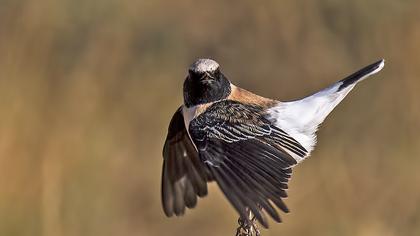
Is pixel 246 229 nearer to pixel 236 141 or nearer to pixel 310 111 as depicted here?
pixel 236 141

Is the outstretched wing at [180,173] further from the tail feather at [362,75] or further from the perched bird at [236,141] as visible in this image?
the tail feather at [362,75]

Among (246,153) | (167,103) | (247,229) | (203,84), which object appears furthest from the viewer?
(167,103)

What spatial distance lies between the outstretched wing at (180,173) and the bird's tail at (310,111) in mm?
589

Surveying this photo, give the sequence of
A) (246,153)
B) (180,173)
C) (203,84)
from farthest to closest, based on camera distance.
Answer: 1. (180,173)
2. (203,84)
3. (246,153)

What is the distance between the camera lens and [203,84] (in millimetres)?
5395

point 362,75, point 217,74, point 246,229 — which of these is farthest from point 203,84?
point 246,229

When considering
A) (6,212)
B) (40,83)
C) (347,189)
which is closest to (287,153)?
(347,189)

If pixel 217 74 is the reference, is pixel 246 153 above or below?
below

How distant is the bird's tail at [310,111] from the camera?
5.43 m

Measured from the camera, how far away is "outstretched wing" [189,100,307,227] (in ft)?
14.6

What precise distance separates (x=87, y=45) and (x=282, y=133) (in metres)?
2.87

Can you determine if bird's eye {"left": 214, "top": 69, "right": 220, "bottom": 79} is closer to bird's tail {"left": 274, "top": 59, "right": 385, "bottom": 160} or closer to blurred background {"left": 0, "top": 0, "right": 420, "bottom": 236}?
bird's tail {"left": 274, "top": 59, "right": 385, "bottom": 160}

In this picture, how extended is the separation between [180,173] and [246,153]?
0.92 meters

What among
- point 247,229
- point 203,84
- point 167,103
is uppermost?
point 167,103
